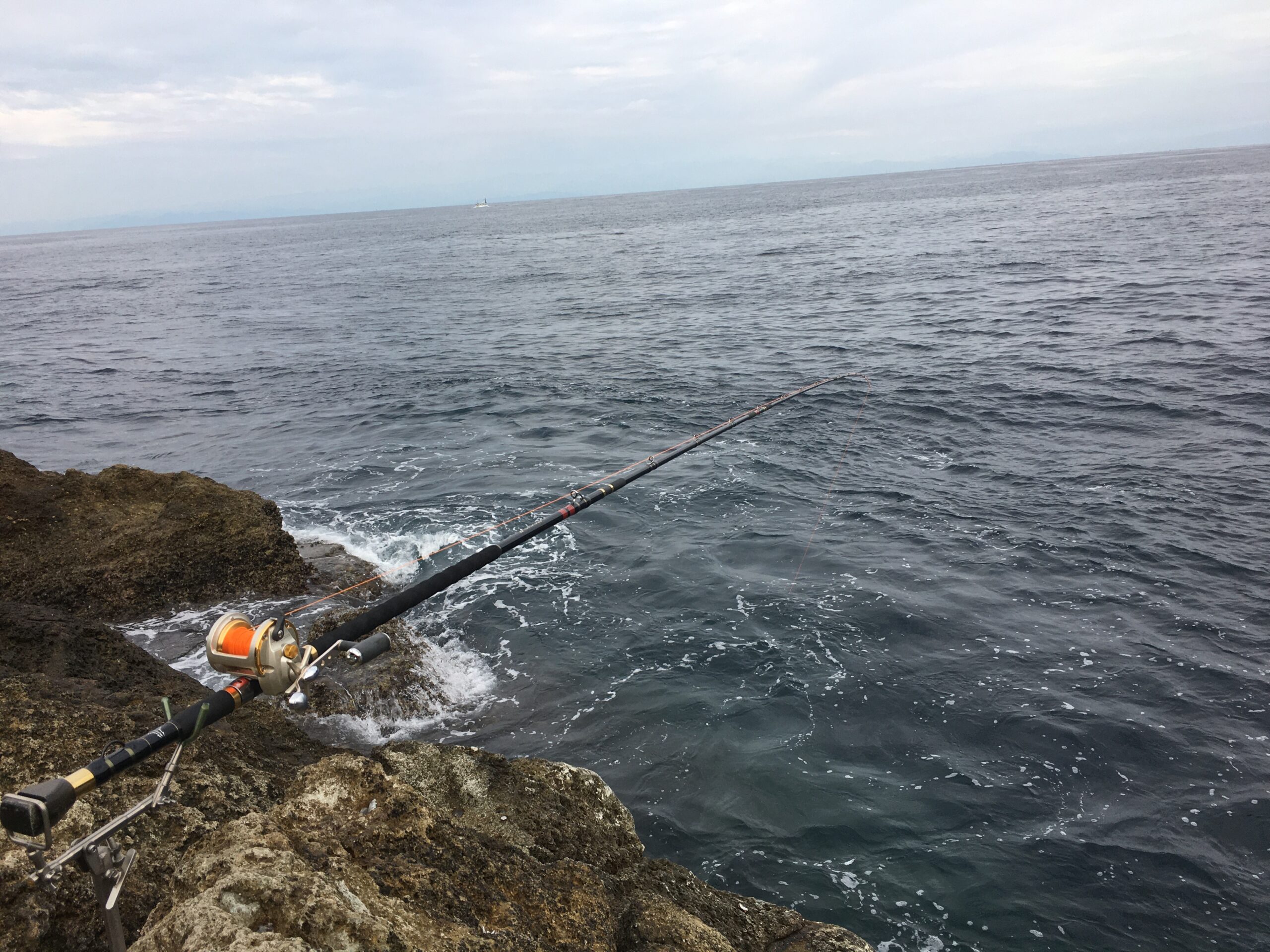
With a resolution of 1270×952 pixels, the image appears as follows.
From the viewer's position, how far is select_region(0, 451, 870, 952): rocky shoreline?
2.71m

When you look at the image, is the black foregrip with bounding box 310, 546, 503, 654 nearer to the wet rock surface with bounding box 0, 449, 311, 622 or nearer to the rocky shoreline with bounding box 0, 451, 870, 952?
the rocky shoreline with bounding box 0, 451, 870, 952

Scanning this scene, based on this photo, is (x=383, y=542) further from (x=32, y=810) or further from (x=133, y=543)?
(x=32, y=810)

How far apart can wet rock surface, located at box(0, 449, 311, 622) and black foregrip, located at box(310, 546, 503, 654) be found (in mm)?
4852

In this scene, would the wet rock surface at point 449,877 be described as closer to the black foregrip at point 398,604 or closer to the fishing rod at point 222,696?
the fishing rod at point 222,696

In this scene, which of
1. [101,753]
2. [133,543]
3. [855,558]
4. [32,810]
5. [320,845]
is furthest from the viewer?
[855,558]

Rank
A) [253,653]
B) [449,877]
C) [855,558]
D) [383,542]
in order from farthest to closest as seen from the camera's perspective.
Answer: [383,542] → [855,558] → [449,877] → [253,653]

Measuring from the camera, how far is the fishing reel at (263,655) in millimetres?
2969

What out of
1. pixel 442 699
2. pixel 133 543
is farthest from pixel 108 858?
pixel 133 543

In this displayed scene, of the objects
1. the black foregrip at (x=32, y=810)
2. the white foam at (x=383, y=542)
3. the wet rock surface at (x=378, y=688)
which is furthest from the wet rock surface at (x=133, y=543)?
the black foregrip at (x=32, y=810)

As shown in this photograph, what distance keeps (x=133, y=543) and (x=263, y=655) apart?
6679 mm

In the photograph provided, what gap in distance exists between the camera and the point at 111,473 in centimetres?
887

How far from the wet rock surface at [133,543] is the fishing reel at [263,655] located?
594 centimetres

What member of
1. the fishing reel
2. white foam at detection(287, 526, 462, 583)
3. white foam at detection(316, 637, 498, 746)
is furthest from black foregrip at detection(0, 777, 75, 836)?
white foam at detection(287, 526, 462, 583)

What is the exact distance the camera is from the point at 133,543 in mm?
8273
